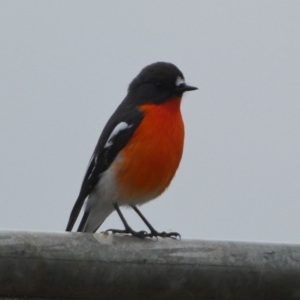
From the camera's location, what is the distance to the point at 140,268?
3.49 m

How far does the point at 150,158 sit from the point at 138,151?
115 mm

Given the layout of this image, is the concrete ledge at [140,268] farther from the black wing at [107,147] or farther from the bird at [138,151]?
the black wing at [107,147]

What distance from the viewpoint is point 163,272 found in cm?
353

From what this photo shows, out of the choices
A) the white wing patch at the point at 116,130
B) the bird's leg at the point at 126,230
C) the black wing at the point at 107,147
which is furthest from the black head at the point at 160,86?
the bird's leg at the point at 126,230

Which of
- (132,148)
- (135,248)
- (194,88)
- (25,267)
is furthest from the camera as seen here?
(194,88)

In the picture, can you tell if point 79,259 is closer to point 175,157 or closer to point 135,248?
point 135,248

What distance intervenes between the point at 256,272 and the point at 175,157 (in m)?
2.51

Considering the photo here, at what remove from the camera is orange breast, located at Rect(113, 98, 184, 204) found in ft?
19.3

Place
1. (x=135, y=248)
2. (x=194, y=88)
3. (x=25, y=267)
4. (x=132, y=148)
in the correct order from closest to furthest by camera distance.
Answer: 1. (x=25, y=267)
2. (x=135, y=248)
3. (x=132, y=148)
4. (x=194, y=88)

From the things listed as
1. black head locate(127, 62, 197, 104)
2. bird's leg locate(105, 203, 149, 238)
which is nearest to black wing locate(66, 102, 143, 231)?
black head locate(127, 62, 197, 104)

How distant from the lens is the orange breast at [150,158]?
19.3 feet

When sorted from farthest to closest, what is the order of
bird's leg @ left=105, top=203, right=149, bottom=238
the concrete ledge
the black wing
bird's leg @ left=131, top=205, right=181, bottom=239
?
the black wing < bird's leg @ left=131, top=205, right=181, bottom=239 < bird's leg @ left=105, top=203, right=149, bottom=238 < the concrete ledge

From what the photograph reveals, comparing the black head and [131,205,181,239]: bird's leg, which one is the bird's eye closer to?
the black head

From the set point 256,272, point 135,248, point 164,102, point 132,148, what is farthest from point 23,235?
point 164,102
